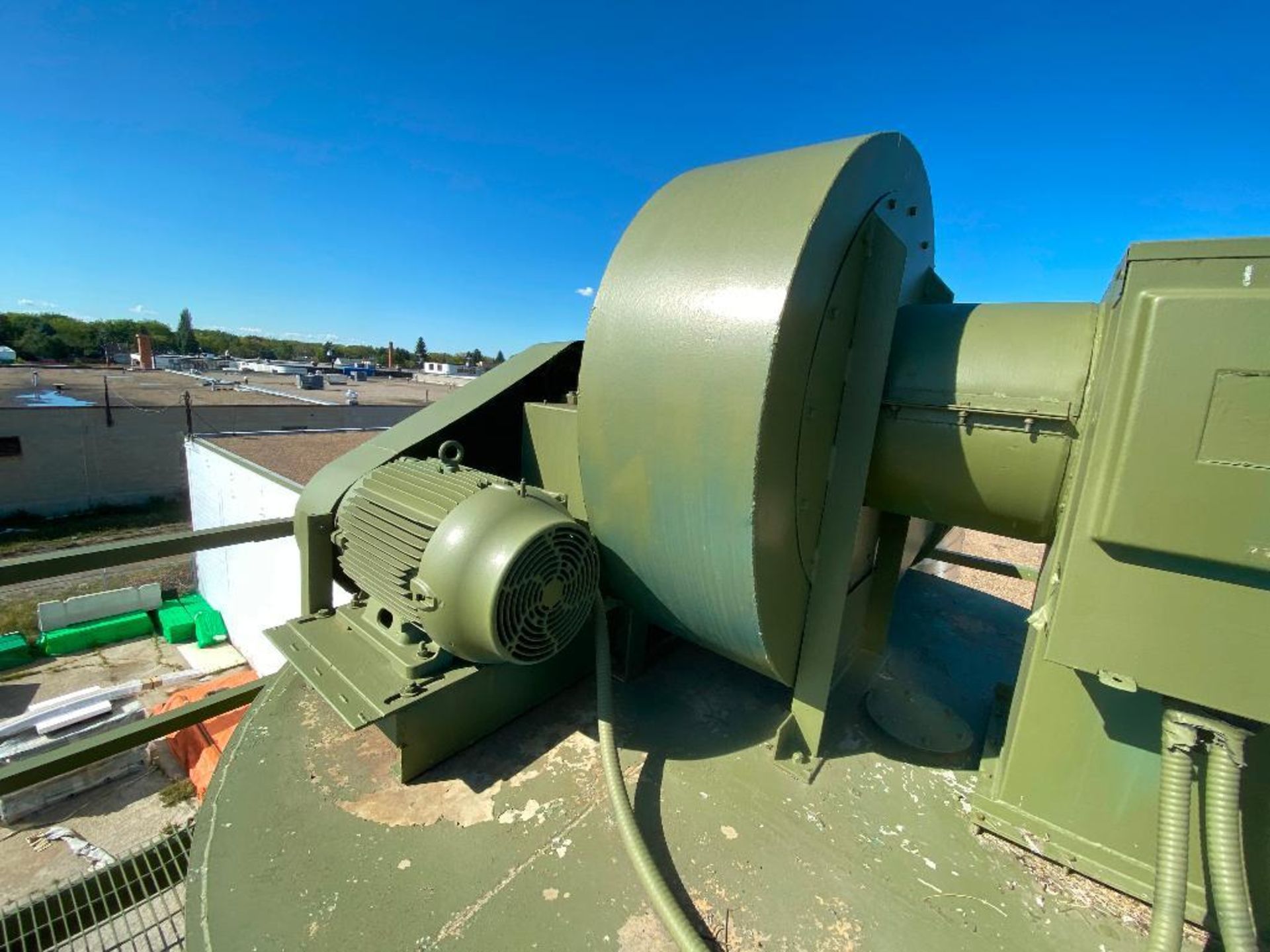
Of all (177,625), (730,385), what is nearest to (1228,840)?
(730,385)

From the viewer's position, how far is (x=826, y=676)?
2.06 metres

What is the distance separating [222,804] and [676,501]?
1811mm

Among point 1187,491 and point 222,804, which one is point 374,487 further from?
point 1187,491

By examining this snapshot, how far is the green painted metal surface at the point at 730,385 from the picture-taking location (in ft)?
5.27

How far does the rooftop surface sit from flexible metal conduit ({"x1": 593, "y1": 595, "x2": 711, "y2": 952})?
22.2m

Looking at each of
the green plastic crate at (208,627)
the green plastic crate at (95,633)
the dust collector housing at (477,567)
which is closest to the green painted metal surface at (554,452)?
the dust collector housing at (477,567)

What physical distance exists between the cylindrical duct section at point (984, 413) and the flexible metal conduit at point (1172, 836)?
67 centimetres

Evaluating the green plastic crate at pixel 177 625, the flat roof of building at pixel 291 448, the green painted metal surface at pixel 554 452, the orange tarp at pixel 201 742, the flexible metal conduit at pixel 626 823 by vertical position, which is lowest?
the green plastic crate at pixel 177 625

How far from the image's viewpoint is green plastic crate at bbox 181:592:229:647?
12.3 metres

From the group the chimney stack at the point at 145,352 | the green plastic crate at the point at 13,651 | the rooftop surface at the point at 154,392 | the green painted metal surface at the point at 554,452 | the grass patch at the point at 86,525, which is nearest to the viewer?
the green painted metal surface at the point at 554,452

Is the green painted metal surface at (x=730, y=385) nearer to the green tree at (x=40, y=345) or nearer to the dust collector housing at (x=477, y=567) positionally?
the dust collector housing at (x=477, y=567)

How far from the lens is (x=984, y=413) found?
69.6 inches

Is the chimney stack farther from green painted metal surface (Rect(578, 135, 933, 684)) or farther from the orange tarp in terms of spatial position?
green painted metal surface (Rect(578, 135, 933, 684))

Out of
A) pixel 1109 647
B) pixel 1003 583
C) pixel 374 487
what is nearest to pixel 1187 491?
pixel 1109 647
